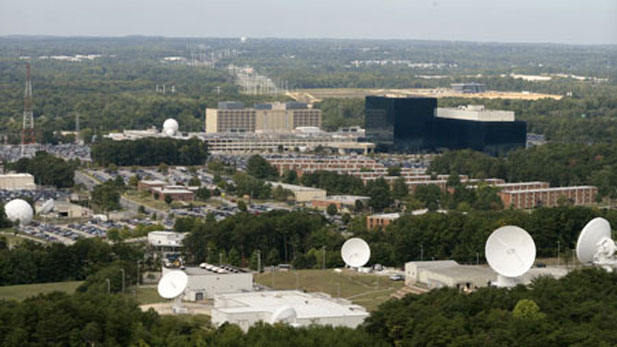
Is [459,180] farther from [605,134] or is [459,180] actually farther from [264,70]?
[264,70]

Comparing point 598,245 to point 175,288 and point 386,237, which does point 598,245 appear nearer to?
point 386,237

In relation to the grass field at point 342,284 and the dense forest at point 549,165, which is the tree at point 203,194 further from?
the grass field at point 342,284

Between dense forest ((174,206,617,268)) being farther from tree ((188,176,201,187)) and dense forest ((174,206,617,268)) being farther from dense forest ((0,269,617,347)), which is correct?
tree ((188,176,201,187))

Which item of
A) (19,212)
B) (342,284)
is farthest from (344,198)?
(342,284)

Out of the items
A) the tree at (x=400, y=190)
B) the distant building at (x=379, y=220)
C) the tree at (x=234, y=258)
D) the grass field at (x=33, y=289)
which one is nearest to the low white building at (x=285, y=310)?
the grass field at (x=33, y=289)

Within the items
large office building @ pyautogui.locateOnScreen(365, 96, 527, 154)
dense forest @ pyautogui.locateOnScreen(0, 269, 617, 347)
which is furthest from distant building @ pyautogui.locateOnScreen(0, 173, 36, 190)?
dense forest @ pyautogui.locateOnScreen(0, 269, 617, 347)

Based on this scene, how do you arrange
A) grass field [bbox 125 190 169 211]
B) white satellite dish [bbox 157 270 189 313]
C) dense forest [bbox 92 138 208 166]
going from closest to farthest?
white satellite dish [bbox 157 270 189 313] → grass field [bbox 125 190 169 211] → dense forest [bbox 92 138 208 166]
